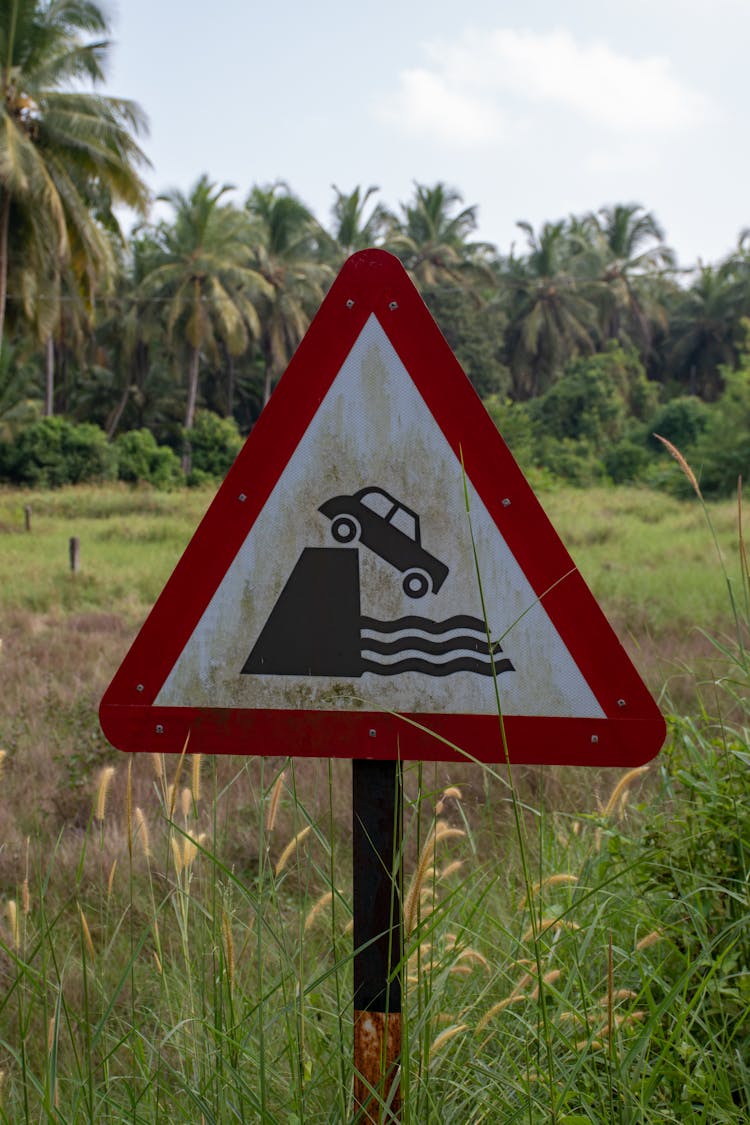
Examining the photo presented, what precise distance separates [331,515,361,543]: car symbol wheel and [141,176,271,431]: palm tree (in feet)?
113

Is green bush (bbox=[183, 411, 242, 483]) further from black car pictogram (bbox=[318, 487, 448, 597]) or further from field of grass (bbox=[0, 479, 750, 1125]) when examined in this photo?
black car pictogram (bbox=[318, 487, 448, 597])

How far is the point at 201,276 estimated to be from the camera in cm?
3578

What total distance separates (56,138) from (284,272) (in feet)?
65.1

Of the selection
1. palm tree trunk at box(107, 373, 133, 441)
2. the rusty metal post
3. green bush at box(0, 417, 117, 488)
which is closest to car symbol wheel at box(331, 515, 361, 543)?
the rusty metal post

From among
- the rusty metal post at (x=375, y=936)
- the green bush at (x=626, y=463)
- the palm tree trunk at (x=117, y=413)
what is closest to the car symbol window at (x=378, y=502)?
the rusty metal post at (x=375, y=936)

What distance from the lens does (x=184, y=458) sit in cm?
3600

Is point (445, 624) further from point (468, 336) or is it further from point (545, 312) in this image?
point (545, 312)

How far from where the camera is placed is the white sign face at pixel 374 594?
1.32 metres

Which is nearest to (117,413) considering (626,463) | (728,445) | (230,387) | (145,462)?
(230,387)

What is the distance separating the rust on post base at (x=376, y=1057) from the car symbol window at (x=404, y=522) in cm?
62

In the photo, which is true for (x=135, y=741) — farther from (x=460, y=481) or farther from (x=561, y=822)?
(x=561, y=822)

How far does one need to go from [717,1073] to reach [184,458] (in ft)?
117

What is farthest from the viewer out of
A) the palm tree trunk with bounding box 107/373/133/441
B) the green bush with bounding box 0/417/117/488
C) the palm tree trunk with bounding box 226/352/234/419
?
the palm tree trunk with bounding box 226/352/234/419

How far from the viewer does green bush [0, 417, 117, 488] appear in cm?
3109
